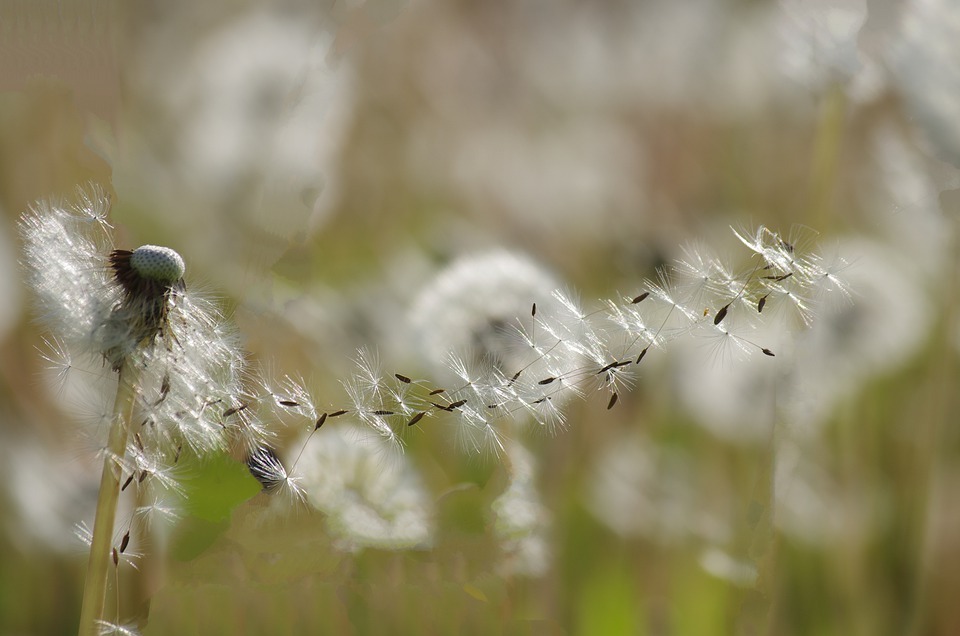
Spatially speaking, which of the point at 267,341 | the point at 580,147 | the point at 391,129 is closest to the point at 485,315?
the point at 267,341

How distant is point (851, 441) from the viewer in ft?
2.87

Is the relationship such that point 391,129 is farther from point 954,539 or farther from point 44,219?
point 44,219

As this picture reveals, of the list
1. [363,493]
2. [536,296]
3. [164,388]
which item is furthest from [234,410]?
[536,296]

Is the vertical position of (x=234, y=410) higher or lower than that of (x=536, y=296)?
lower

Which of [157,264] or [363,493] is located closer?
[157,264]

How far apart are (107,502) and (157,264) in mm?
88

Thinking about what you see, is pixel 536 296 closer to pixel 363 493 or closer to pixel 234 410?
pixel 363 493

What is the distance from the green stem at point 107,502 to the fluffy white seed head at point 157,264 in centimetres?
4

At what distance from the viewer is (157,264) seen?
32 centimetres

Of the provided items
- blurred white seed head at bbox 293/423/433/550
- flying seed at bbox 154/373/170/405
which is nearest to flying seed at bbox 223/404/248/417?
flying seed at bbox 154/373/170/405

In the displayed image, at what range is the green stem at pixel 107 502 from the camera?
0.33 metres

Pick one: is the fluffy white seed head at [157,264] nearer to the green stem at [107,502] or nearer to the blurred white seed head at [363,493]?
the green stem at [107,502]

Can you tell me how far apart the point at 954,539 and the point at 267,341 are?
673mm

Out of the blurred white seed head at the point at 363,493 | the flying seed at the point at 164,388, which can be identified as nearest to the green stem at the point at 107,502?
the flying seed at the point at 164,388
